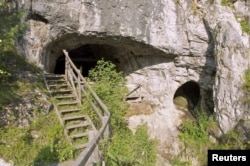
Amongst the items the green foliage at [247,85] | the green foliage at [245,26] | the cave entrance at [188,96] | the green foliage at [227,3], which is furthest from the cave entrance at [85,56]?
the green foliage at [247,85]

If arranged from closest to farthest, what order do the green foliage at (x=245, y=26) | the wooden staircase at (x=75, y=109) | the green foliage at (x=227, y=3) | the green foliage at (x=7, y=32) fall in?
the wooden staircase at (x=75, y=109) < the green foliage at (x=7, y=32) < the green foliage at (x=245, y=26) < the green foliage at (x=227, y=3)

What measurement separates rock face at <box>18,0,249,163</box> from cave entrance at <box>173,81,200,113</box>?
1.98 ft

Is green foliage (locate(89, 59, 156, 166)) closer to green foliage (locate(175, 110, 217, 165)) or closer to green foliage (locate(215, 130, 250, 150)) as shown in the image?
green foliage (locate(175, 110, 217, 165))

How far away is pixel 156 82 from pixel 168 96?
702mm

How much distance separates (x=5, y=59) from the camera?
22.5ft

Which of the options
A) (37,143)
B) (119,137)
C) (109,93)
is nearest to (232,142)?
(119,137)

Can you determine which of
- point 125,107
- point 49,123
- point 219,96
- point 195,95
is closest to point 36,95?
point 49,123

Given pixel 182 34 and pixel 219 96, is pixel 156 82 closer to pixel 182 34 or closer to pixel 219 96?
pixel 182 34

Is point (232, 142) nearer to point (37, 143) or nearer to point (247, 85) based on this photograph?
point (247, 85)

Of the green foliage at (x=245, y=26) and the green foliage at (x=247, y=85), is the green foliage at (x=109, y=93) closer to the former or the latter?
the green foliage at (x=247, y=85)

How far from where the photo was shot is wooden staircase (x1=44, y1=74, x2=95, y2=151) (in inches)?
213

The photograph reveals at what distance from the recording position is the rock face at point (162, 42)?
7.45m

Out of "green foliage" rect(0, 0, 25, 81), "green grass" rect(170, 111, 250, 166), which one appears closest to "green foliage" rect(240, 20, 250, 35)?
"green grass" rect(170, 111, 250, 166)

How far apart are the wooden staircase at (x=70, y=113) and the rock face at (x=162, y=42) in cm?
105
